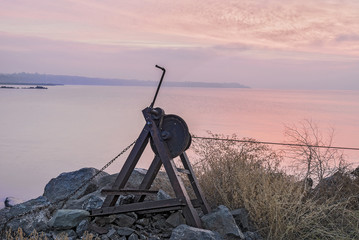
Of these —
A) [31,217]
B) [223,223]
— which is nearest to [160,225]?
[223,223]

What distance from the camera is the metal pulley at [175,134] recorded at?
7016mm

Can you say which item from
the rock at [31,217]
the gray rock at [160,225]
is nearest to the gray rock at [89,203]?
the rock at [31,217]

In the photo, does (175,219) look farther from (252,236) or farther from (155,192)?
(252,236)

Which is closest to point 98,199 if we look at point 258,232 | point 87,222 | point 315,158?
point 87,222

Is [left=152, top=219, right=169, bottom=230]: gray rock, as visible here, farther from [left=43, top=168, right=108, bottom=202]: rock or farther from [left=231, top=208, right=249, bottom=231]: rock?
[left=43, top=168, right=108, bottom=202]: rock

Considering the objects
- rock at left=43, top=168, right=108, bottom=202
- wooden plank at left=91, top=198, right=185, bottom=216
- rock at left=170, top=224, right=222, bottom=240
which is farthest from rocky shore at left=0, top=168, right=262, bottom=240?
rock at left=43, top=168, right=108, bottom=202

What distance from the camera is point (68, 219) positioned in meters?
7.19

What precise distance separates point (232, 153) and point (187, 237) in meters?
2.84

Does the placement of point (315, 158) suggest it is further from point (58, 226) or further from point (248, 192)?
point (58, 226)

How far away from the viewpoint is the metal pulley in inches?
276

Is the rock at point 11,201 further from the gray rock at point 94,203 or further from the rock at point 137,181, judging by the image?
the gray rock at point 94,203

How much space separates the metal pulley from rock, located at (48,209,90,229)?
1.73m

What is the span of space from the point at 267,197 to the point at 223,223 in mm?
918

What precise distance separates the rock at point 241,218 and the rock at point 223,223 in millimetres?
467
